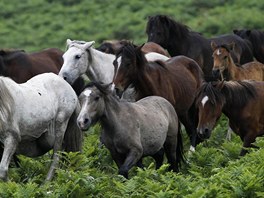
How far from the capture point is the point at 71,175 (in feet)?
33.2

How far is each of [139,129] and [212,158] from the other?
4.90ft

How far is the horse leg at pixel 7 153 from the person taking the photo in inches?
406

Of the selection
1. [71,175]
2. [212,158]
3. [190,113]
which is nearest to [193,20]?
[190,113]

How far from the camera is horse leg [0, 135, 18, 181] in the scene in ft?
33.8

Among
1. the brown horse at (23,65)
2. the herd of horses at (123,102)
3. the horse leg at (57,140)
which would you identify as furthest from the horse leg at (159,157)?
the brown horse at (23,65)

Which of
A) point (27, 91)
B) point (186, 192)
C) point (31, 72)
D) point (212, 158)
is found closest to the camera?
point (186, 192)

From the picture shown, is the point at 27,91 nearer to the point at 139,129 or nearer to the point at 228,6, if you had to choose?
the point at 139,129

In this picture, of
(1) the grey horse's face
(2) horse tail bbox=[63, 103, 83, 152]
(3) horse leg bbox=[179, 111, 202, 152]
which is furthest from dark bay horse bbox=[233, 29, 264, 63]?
(1) the grey horse's face

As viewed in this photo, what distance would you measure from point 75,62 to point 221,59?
3.47 metres

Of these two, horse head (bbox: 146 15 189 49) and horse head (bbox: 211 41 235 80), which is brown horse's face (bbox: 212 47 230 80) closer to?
horse head (bbox: 211 41 235 80)

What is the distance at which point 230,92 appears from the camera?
12.4m

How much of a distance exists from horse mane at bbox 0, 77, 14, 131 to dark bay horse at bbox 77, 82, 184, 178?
0.81 m

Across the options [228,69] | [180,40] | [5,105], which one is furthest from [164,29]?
[5,105]

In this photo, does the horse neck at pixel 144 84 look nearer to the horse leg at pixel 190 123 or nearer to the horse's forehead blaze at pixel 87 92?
the horse leg at pixel 190 123
